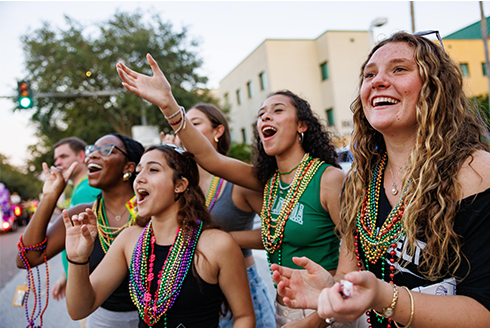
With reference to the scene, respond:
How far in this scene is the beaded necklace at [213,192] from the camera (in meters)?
2.98

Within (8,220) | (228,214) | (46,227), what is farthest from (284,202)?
(8,220)

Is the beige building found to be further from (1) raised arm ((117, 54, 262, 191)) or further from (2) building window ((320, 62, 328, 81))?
(1) raised arm ((117, 54, 262, 191))

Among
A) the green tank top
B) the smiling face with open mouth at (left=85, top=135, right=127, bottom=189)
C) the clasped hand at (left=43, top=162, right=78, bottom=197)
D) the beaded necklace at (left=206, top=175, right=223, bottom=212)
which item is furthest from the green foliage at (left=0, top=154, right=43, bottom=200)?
the green tank top

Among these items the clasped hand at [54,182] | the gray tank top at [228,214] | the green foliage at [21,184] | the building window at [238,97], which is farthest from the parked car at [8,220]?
the green foliage at [21,184]

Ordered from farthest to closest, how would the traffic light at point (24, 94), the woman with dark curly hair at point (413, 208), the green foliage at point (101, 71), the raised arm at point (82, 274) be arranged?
the green foliage at point (101, 71) < the traffic light at point (24, 94) < the raised arm at point (82, 274) < the woman with dark curly hair at point (413, 208)

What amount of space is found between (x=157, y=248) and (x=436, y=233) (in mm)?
1658

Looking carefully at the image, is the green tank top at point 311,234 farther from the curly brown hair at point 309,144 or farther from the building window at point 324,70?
Result: the building window at point 324,70

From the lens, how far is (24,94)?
9.73 m

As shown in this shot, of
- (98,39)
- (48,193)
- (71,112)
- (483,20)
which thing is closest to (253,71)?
(98,39)

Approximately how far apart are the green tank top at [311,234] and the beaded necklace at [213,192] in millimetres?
856

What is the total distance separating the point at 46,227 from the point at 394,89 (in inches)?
105

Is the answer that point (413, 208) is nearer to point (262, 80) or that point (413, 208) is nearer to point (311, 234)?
point (311, 234)

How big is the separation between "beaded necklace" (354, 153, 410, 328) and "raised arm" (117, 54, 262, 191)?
1.05 meters

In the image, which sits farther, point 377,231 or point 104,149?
point 104,149
